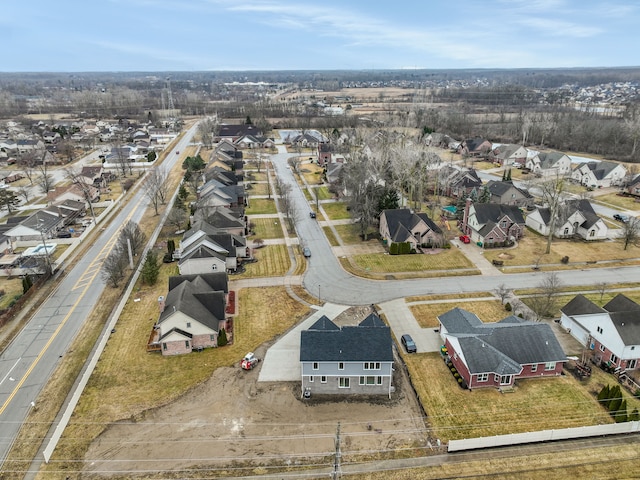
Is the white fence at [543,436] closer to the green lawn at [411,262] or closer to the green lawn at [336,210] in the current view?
the green lawn at [411,262]

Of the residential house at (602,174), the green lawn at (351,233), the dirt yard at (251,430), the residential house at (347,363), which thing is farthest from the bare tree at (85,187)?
the residential house at (602,174)

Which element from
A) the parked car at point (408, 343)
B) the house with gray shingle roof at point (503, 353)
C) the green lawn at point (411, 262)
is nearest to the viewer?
the house with gray shingle roof at point (503, 353)

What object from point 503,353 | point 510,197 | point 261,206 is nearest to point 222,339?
point 503,353

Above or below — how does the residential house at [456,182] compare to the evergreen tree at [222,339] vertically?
above

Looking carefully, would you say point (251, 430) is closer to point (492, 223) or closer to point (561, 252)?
point (492, 223)

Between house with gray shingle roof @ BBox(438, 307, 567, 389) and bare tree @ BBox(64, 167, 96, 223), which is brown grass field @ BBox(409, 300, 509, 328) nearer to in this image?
house with gray shingle roof @ BBox(438, 307, 567, 389)

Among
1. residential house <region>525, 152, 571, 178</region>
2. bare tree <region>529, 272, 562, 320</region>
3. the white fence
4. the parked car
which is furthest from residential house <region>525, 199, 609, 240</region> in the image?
the white fence

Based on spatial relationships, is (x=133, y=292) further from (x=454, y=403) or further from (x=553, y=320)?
(x=553, y=320)
